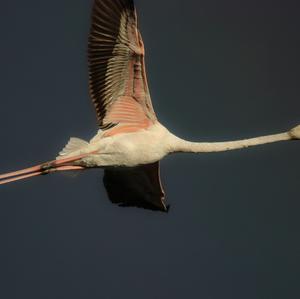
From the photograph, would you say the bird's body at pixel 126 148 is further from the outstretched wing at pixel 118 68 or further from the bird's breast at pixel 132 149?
the outstretched wing at pixel 118 68

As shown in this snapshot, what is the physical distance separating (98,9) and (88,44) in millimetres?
644

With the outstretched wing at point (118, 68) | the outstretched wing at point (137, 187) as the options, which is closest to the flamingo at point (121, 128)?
the outstretched wing at point (118, 68)

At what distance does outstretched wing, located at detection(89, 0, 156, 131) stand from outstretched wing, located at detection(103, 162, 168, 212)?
4.53 ft

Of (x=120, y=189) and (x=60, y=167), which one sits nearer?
(x=60, y=167)

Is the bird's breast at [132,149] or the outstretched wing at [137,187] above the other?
the bird's breast at [132,149]

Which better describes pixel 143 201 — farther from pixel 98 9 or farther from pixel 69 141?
pixel 98 9

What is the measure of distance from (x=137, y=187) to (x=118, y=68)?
10.0ft

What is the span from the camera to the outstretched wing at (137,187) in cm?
1631

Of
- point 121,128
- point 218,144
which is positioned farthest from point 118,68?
point 218,144

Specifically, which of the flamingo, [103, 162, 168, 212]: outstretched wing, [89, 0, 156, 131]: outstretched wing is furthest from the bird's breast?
[103, 162, 168, 212]: outstretched wing

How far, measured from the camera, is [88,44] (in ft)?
46.5

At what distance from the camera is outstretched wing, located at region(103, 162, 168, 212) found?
1631 cm

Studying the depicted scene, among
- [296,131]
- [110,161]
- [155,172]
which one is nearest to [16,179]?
[110,161]

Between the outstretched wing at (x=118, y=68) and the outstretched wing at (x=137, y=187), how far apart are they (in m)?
1.38
